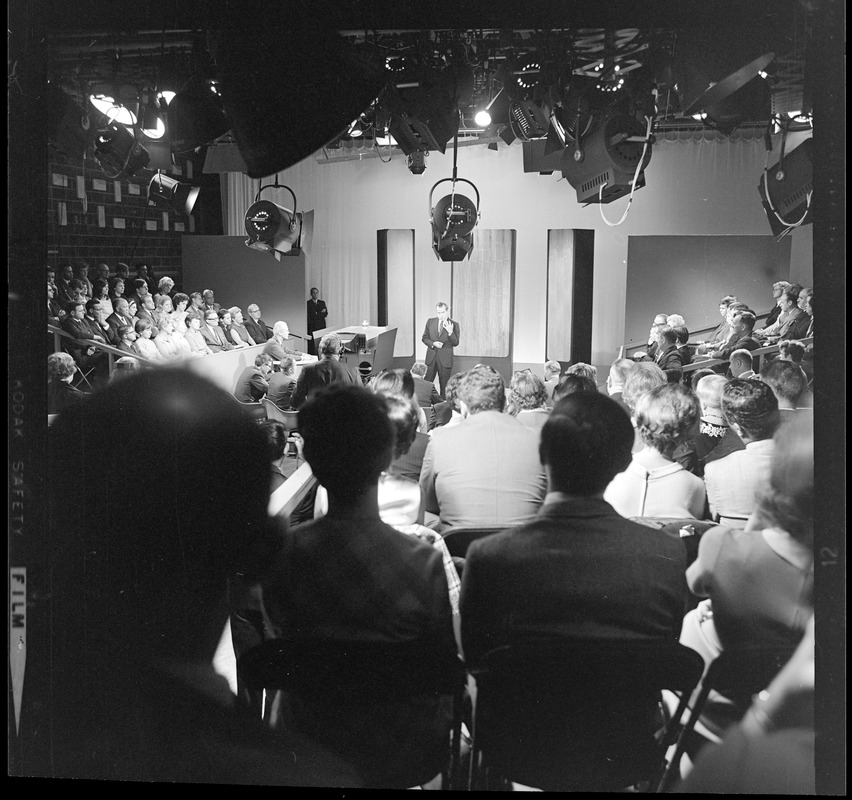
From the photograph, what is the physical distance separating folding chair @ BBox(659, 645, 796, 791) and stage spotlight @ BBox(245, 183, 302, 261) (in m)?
1.70

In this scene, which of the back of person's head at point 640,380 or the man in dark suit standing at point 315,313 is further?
the man in dark suit standing at point 315,313

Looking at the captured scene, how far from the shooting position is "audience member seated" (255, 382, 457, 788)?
2.44 m

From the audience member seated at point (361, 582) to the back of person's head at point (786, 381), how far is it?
1.05 meters

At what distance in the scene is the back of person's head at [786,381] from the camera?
2.42m

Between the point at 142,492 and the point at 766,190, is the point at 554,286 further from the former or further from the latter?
the point at 142,492

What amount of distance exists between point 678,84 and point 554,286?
646 mm

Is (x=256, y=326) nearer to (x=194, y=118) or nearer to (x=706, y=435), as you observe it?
(x=194, y=118)

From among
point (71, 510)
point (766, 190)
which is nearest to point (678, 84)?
point (766, 190)

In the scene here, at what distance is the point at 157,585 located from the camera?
251 centimetres

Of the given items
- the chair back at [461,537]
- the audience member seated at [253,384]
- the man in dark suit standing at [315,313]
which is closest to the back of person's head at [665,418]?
the chair back at [461,537]

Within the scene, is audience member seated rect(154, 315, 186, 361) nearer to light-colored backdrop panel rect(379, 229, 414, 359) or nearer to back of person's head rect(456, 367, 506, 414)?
light-colored backdrop panel rect(379, 229, 414, 359)

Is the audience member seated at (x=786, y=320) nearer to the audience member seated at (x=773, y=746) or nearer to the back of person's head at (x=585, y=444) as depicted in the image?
the back of person's head at (x=585, y=444)

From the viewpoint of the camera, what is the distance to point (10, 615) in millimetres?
2559

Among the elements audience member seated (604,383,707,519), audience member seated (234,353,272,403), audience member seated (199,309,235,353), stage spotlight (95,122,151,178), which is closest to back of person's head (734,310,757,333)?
audience member seated (604,383,707,519)
